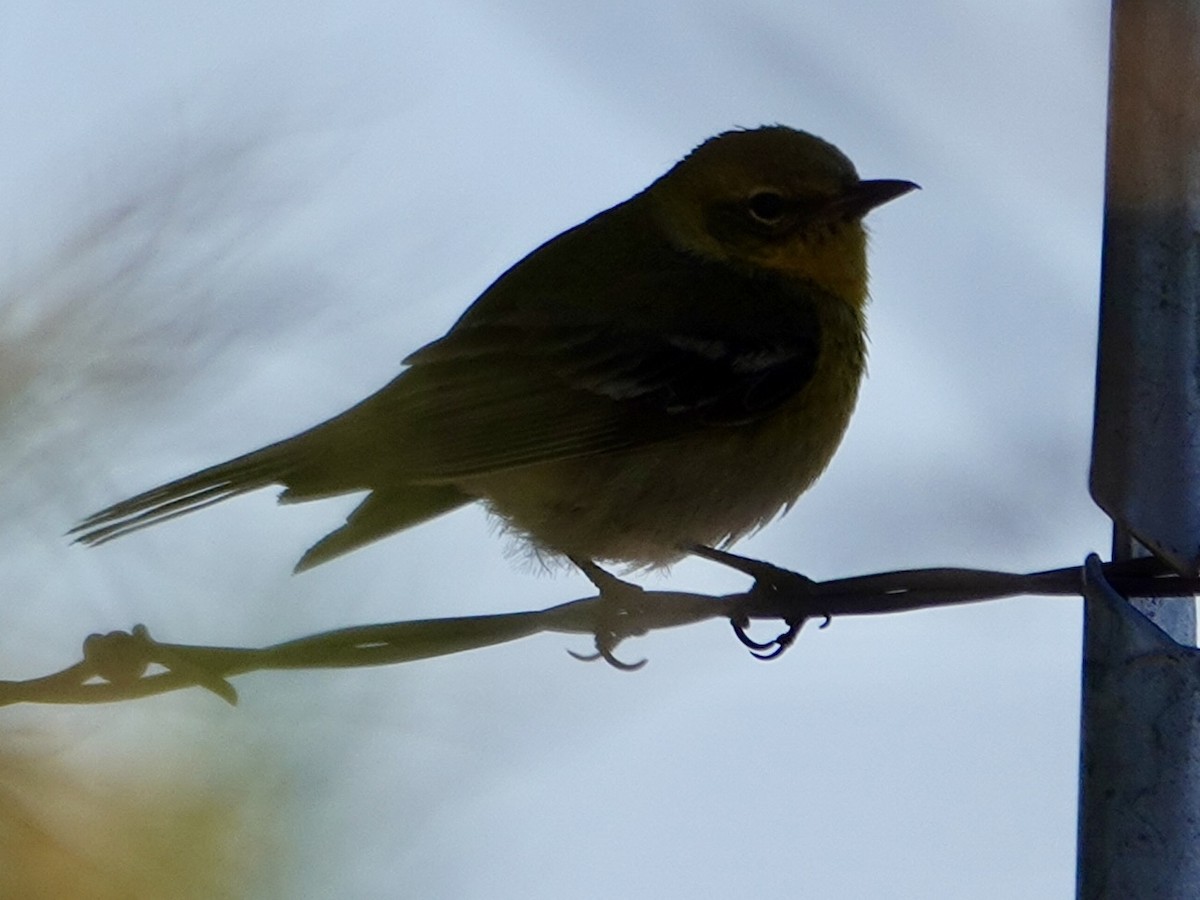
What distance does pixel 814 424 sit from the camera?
4.89 m

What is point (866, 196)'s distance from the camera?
5.38 meters

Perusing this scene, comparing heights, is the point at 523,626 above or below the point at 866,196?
below

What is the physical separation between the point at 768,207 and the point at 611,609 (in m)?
2.41

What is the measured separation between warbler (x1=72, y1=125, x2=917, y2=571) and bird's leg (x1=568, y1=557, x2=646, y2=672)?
0.10 metres

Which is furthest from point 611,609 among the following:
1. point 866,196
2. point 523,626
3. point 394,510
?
point 866,196

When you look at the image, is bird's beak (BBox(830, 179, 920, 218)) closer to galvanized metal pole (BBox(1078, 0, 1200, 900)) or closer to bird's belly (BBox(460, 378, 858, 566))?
bird's belly (BBox(460, 378, 858, 566))

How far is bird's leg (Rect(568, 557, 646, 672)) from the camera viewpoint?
341 cm

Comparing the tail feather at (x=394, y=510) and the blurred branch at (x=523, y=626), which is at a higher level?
the tail feather at (x=394, y=510)

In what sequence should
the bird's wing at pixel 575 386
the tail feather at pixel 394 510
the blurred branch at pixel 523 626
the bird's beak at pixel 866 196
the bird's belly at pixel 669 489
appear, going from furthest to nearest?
1. the bird's beak at pixel 866 196
2. the bird's belly at pixel 669 489
3. the bird's wing at pixel 575 386
4. the tail feather at pixel 394 510
5. the blurred branch at pixel 523 626

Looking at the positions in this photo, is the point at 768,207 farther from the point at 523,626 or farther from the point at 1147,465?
the point at 1147,465

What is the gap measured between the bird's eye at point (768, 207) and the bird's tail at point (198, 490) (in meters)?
2.33

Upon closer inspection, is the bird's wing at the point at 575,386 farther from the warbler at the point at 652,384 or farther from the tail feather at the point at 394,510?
the tail feather at the point at 394,510

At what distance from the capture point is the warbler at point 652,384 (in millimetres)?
4578

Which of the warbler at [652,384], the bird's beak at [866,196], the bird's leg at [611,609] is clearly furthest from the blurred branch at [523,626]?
the bird's beak at [866,196]
